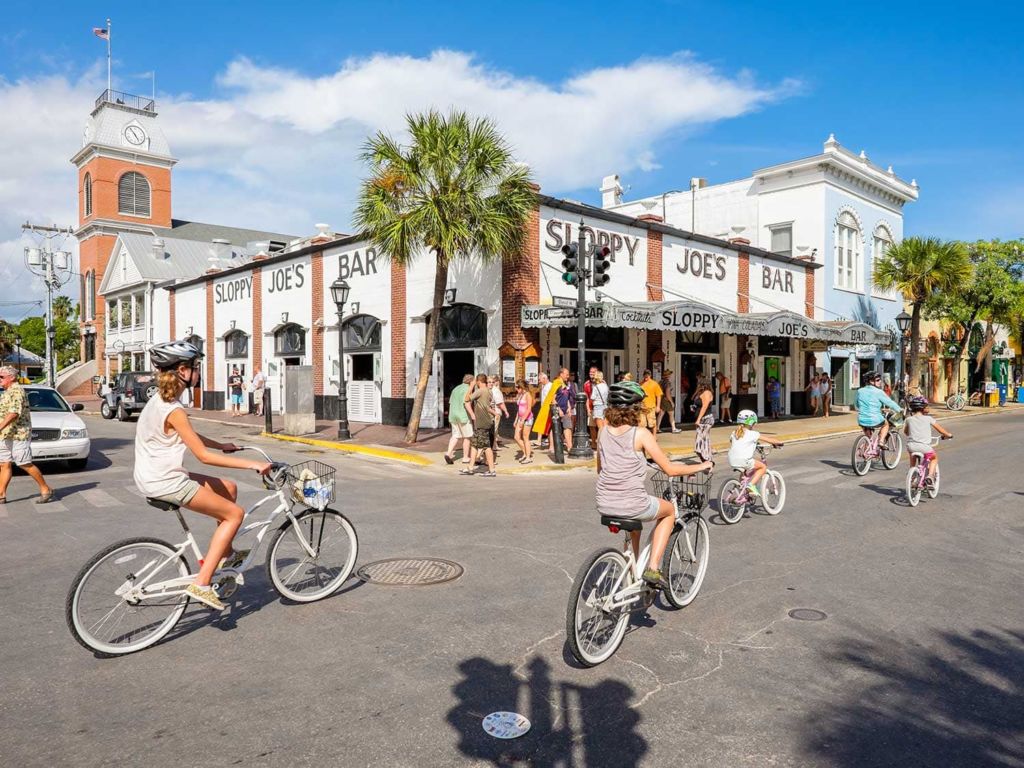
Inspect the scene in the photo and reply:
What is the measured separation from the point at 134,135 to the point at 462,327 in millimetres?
44261

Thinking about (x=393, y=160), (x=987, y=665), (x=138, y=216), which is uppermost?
(x=138, y=216)

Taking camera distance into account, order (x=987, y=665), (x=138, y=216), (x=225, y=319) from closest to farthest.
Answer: (x=987, y=665)
(x=225, y=319)
(x=138, y=216)

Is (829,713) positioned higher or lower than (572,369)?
lower

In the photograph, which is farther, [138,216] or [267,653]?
[138,216]

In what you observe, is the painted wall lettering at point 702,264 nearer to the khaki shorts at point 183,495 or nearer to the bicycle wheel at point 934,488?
the bicycle wheel at point 934,488

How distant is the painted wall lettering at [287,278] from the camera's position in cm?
2543

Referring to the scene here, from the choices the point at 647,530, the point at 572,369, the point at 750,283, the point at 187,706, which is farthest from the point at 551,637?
the point at 750,283

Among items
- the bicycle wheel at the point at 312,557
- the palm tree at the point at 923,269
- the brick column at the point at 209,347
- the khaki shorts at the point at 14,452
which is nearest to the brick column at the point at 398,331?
the khaki shorts at the point at 14,452

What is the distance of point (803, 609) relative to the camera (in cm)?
547

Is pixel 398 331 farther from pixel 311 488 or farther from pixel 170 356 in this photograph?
pixel 170 356

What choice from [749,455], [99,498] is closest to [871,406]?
[749,455]

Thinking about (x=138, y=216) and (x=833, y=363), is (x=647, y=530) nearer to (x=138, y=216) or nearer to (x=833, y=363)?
(x=833, y=363)

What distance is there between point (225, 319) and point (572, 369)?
17.5 m

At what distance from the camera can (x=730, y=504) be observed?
340 inches
